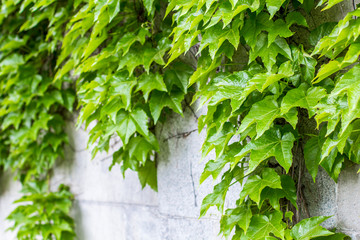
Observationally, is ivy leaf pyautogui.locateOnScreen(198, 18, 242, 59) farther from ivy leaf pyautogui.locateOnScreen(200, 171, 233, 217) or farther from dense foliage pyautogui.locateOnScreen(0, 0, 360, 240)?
ivy leaf pyautogui.locateOnScreen(200, 171, 233, 217)

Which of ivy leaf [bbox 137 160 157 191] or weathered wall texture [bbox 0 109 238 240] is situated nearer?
weathered wall texture [bbox 0 109 238 240]

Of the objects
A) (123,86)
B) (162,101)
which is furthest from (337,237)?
(123,86)

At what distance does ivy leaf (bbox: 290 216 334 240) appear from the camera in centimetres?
94

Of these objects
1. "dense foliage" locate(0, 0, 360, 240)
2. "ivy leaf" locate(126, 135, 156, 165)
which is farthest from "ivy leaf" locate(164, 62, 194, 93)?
"ivy leaf" locate(126, 135, 156, 165)

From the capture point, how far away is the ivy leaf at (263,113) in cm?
92

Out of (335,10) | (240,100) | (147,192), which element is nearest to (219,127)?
(240,100)

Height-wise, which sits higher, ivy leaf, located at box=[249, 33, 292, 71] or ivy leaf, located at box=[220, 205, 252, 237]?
ivy leaf, located at box=[249, 33, 292, 71]

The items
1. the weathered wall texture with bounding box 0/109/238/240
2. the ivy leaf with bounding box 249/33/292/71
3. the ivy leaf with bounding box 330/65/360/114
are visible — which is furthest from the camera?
the weathered wall texture with bounding box 0/109/238/240

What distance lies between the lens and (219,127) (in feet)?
3.52

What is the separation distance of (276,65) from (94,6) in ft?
2.40

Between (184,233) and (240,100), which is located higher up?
(240,100)

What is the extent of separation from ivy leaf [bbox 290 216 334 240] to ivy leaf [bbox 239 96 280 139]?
281 millimetres

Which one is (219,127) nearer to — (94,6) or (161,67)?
(161,67)

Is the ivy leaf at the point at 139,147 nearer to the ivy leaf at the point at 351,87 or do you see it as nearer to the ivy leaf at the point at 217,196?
the ivy leaf at the point at 217,196
